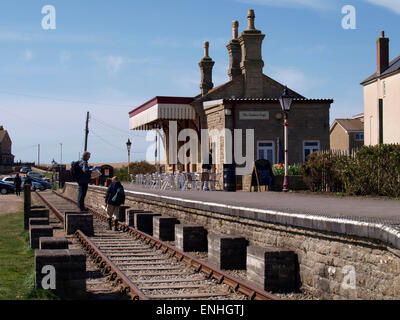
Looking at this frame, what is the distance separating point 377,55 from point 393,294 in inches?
1510

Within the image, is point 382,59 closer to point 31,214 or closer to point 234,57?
point 234,57

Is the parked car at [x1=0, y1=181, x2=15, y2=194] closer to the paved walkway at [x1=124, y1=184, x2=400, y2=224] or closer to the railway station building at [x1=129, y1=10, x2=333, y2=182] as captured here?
the railway station building at [x1=129, y1=10, x2=333, y2=182]

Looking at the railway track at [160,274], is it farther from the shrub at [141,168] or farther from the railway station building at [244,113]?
the shrub at [141,168]

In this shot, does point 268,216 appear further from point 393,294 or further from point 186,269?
point 393,294

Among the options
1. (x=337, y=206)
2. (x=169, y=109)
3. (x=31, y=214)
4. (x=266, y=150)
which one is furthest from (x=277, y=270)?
(x=169, y=109)

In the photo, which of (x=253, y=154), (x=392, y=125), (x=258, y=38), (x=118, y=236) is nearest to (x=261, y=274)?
(x=118, y=236)

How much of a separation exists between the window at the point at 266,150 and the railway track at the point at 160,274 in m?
14.7

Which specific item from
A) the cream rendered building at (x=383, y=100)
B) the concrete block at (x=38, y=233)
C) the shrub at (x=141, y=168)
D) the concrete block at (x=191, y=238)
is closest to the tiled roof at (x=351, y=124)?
the cream rendered building at (x=383, y=100)

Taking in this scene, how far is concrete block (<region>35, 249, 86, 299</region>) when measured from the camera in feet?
29.6

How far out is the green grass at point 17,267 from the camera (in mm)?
8900

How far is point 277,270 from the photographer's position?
9812 mm

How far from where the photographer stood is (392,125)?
40906 millimetres

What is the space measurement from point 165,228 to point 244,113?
1487cm

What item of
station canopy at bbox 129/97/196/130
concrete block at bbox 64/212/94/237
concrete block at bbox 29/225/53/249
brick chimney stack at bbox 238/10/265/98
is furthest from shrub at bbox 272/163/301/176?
concrete block at bbox 29/225/53/249
